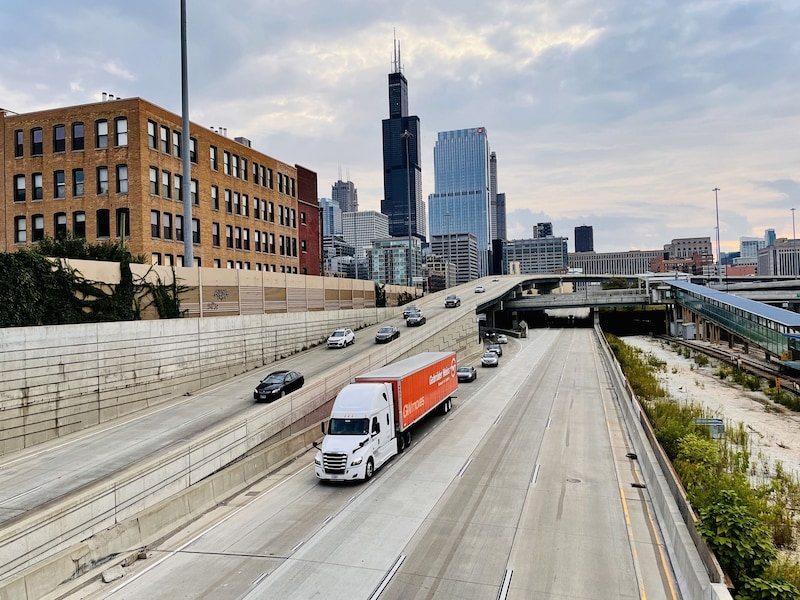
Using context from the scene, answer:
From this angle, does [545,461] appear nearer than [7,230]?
Yes

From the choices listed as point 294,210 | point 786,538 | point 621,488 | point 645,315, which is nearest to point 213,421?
point 621,488

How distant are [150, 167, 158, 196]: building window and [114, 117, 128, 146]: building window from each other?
8.94 feet

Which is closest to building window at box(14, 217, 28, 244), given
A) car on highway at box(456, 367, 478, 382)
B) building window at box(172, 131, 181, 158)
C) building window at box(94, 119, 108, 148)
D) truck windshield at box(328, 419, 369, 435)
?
building window at box(94, 119, 108, 148)

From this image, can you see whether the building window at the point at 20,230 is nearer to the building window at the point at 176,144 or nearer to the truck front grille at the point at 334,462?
the building window at the point at 176,144

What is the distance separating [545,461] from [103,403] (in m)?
21.2

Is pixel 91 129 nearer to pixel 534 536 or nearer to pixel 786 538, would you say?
pixel 534 536

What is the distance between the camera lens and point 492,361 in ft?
173

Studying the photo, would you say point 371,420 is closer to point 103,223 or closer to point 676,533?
point 676,533

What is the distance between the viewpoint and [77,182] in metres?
43.7

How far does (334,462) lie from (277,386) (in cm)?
1111

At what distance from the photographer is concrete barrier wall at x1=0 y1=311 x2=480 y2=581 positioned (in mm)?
12867

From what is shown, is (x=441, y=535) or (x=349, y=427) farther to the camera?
(x=349, y=427)

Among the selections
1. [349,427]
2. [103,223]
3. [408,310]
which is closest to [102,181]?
[103,223]

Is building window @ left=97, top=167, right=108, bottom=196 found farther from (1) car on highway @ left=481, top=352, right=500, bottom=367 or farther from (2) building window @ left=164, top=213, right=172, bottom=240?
A: (1) car on highway @ left=481, top=352, right=500, bottom=367
